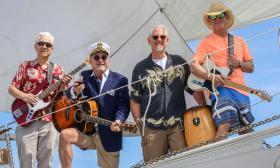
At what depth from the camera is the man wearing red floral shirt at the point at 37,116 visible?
462cm

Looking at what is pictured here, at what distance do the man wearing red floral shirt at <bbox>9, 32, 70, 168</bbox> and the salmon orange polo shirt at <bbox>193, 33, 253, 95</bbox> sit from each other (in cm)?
114

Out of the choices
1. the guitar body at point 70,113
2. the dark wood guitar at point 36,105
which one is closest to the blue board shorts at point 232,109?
the guitar body at point 70,113

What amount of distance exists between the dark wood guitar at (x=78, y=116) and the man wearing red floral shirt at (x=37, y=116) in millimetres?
126

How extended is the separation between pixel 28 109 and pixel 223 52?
1.65m

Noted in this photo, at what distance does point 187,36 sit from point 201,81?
2548 millimetres

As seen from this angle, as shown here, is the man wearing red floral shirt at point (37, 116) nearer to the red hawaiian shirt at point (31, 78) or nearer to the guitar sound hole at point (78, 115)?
the red hawaiian shirt at point (31, 78)

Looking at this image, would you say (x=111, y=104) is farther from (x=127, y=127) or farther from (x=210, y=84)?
(x=210, y=84)

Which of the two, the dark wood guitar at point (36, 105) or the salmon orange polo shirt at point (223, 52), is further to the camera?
the dark wood guitar at point (36, 105)

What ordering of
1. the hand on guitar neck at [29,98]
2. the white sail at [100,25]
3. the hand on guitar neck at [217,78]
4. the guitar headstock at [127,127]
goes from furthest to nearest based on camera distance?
the white sail at [100,25] < the hand on guitar neck at [29,98] < the guitar headstock at [127,127] < the hand on guitar neck at [217,78]

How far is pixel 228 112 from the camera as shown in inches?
160

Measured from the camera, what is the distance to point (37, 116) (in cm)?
473

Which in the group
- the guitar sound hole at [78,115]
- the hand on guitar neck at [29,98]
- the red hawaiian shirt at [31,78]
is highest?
the red hawaiian shirt at [31,78]

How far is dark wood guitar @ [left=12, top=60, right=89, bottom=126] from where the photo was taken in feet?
15.5

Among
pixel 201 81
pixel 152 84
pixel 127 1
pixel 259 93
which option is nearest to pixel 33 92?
pixel 152 84
